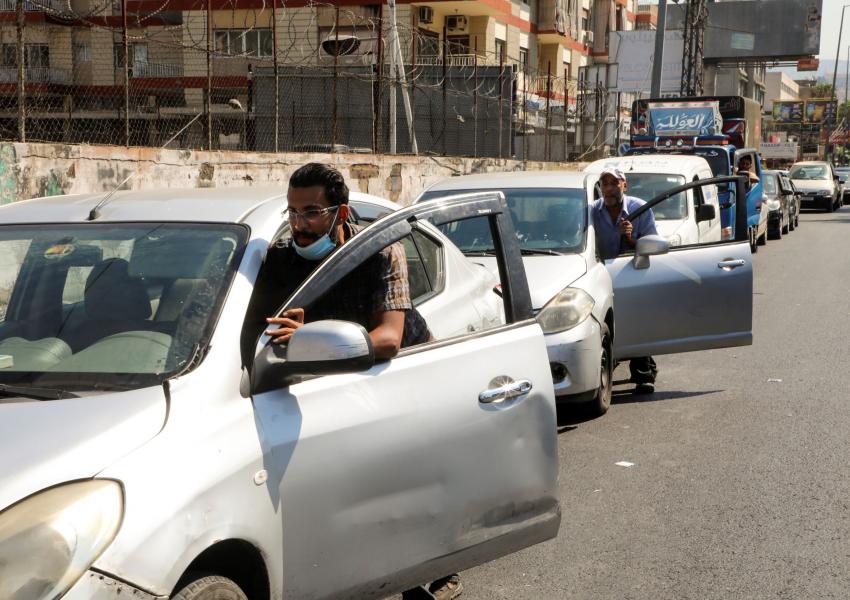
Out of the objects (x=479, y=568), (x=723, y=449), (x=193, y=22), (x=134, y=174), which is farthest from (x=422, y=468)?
(x=193, y=22)

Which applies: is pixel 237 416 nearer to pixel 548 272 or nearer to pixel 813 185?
pixel 548 272

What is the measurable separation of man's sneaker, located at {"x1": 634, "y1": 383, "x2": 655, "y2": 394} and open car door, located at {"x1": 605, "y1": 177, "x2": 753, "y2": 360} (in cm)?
47

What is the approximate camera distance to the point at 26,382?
11.4 ft

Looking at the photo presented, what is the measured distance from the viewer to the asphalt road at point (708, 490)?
4934 millimetres

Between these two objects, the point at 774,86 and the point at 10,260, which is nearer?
the point at 10,260

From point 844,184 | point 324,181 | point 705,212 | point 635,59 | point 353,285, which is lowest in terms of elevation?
point 844,184

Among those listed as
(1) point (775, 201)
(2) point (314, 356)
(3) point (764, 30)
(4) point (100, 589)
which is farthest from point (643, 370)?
(3) point (764, 30)

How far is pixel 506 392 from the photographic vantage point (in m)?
4.11

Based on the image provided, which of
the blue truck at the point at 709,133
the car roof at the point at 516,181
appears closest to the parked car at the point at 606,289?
the car roof at the point at 516,181

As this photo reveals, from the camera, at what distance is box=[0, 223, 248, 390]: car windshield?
137 inches

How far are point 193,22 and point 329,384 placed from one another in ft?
123

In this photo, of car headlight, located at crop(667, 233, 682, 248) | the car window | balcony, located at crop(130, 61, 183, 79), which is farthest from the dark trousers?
balcony, located at crop(130, 61, 183, 79)

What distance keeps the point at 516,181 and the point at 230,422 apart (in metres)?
6.94

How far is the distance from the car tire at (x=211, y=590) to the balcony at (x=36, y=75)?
10996 millimetres
